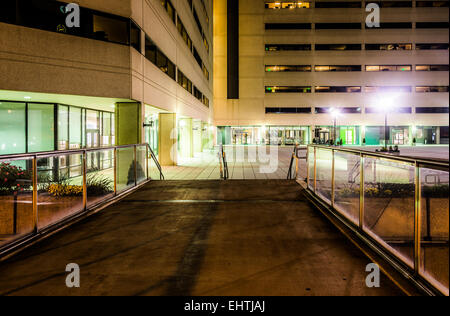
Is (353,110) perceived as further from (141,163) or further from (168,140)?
(141,163)

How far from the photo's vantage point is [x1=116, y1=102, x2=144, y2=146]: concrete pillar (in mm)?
13719

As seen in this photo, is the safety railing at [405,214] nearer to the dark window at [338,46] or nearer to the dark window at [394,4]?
the dark window at [338,46]

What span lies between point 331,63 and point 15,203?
4926cm

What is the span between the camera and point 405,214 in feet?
25.9

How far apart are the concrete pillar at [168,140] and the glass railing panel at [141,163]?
8136 millimetres

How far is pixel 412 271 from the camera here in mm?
3619

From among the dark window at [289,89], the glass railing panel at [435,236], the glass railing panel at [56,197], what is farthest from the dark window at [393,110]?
the glass railing panel at [56,197]

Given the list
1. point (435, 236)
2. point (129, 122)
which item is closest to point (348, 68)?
point (129, 122)

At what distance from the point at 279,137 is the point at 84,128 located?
1439 inches

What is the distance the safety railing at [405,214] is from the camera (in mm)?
3582

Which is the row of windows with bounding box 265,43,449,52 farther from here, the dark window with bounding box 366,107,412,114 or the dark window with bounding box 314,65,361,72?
the dark window with bounding box 366,107,412,114

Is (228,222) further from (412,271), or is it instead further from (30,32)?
(30,32)
